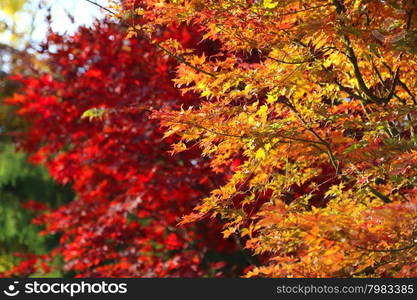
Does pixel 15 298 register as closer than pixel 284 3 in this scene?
No

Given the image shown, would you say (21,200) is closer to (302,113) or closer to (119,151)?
(119,151)

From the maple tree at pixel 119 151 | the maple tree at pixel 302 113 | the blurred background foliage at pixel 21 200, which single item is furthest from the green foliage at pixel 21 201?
the maple tree at pixel 302 113

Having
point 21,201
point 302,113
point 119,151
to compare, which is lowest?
point 302,113

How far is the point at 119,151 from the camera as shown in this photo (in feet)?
23.7

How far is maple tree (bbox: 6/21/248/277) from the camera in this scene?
6777 millimetres

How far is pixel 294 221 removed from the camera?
383 cm

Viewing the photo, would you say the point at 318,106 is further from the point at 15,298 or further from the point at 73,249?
the point at 73,249

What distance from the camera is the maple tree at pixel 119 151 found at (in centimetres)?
678

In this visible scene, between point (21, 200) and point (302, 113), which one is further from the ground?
point (21, 200)

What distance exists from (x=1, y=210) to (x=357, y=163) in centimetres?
984

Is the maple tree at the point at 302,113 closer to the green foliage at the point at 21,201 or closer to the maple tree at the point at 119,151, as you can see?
the maple tree at the point at 119,151

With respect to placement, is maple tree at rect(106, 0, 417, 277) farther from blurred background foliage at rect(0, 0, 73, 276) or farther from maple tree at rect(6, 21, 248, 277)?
blurred background foliage at rect(0, 0, 73, 276)

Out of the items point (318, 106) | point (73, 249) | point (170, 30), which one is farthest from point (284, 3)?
point (73, 249)

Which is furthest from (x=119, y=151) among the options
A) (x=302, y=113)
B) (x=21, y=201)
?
(x=21, y=201)
